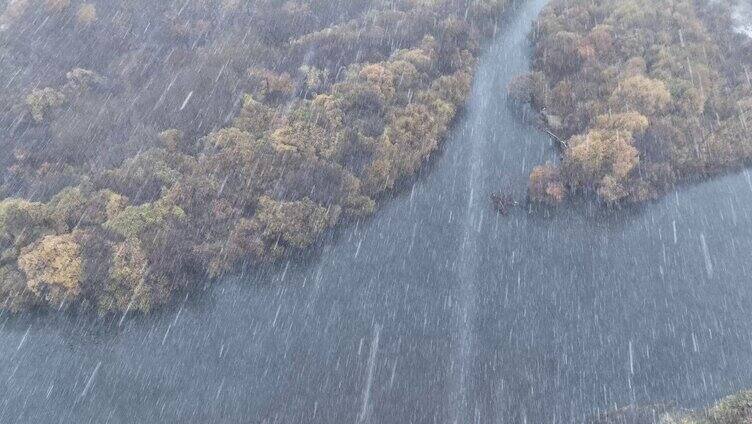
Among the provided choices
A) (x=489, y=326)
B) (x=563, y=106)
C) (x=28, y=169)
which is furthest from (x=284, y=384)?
(x=563, y=106)

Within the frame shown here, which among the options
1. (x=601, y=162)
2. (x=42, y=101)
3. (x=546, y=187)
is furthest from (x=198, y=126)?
(x=601, y=162)

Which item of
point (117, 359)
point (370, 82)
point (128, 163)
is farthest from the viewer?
point (370, 82)

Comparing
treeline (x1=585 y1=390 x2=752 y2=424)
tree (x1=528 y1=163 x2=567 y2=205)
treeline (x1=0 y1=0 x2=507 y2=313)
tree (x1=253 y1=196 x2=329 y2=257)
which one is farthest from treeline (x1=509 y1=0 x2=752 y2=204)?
treeline (x1=585 y1=390 x2=752 y2=424)

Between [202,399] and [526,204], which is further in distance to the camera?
[526,204]

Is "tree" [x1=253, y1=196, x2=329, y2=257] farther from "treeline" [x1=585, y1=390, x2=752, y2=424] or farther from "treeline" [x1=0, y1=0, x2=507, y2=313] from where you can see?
"treeline" [x1=585, y1=390, x2=752, y2=424]

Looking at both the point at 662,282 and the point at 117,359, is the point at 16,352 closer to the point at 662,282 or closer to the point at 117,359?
the point at 117,359

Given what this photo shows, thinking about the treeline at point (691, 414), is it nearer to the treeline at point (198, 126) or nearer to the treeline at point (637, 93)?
the treeline at point (637, 93)
